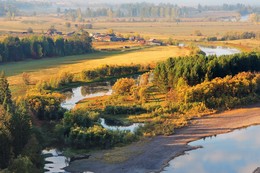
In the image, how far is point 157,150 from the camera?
32.3 meters

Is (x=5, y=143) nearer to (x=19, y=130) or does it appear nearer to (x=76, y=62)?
(x=19, y=130)

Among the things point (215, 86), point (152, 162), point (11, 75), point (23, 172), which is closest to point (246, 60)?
point (215, 86)

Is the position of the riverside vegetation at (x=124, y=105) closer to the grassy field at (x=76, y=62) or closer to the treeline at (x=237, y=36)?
the grassy field at (x=76, y=62)

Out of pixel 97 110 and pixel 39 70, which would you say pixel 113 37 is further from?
pixel 97 110

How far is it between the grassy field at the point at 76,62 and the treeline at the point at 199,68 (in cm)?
1579

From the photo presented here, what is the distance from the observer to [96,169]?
29.1 m

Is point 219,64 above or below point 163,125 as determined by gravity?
above

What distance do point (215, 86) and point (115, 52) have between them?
1686 inches

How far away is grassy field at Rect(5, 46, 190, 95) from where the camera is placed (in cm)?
5885

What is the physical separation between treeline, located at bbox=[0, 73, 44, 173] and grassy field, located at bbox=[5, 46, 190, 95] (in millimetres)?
21911

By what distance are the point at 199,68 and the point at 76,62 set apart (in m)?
29.0

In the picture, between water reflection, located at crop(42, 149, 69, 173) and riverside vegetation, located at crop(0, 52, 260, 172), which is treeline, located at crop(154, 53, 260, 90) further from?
water reflection, located at crop(42, 149, 69, 173)

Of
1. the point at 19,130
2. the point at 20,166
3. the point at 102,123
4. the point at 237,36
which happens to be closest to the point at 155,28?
the point at 237,36

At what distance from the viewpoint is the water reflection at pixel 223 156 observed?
95.7 ft
